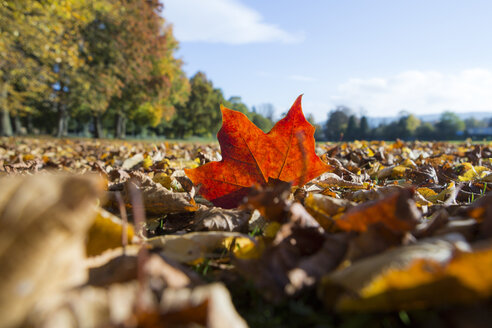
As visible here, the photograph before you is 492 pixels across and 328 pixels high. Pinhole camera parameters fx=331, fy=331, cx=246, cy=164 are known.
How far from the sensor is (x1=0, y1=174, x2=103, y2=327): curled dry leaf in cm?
48

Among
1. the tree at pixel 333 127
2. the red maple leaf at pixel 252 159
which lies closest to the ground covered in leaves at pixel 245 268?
the red maple leaf at pixel 252 159

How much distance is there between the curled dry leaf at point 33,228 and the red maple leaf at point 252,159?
74 centimetres

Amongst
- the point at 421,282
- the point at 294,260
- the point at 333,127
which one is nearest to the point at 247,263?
the point at 294,260

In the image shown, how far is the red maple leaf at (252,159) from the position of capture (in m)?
1.20

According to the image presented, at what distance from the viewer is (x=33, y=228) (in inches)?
18.8

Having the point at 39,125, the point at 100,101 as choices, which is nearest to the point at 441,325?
the point at 100,101

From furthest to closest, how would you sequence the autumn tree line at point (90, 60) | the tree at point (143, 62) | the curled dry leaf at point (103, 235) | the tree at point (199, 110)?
the tree at point (199, 110)
the tree at point (143, 62)
the autumn tree line at point (90, 60)
the curled dry leaf at point (103, 235)

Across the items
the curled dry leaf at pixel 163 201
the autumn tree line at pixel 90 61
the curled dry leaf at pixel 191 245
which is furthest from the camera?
the autumn tree line at pixel 90 61

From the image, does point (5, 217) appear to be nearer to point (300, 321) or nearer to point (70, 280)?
point (70, 280)

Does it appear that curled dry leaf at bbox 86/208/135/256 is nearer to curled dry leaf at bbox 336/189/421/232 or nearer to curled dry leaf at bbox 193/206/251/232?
curled dry leaf at bbox 193/206/251/232

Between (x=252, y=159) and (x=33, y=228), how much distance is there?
87 centimetres

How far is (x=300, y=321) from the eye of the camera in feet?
2.17

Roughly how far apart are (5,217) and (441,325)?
72cm

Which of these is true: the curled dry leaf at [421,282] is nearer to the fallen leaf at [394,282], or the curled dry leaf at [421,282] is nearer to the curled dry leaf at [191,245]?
the fallen leaf at [394,282]
